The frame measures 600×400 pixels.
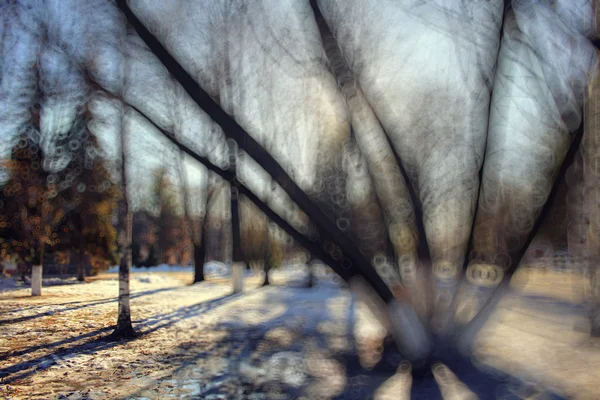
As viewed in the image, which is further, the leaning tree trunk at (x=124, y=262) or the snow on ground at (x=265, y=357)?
the leaning tree trunk at (x=124, y=262)

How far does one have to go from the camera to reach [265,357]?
22.2ft

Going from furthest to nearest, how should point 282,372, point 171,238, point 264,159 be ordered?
point 171,238, point 282,372, point 264,159

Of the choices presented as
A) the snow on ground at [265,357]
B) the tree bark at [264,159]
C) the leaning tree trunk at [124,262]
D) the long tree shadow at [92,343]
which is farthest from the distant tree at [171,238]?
the tree bark at [264,159]

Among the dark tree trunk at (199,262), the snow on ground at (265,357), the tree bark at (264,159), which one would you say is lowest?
the snow on ground at (265,357)

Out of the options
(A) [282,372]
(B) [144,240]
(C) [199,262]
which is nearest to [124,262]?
(A) [282,372]

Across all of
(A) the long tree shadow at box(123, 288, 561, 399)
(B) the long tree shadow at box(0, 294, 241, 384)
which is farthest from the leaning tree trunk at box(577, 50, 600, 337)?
(B) the long tree shadow at box(0, 294, 241, 384)

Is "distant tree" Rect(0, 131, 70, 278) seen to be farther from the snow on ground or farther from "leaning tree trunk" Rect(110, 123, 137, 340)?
"leaning tree trunk" Rect(110, 123, 137, 340)

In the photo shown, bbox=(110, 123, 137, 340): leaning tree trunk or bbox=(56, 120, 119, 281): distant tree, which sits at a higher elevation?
bbox=(56, 120, 119, 281): distant tree

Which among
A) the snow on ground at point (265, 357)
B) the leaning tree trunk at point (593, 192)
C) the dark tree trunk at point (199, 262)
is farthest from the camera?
the dark tree trunk at point (199, 262)

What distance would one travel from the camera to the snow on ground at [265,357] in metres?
5.18

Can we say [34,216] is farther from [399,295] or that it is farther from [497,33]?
[497,33]

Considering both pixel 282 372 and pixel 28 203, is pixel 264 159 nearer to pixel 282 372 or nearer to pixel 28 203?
pixel 282 372

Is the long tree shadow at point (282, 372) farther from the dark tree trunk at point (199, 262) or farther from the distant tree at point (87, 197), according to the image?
the distant tree at point (87, 197)

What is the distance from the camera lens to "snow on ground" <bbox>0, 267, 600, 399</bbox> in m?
5.18
